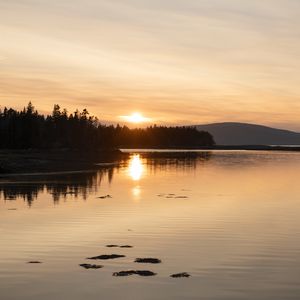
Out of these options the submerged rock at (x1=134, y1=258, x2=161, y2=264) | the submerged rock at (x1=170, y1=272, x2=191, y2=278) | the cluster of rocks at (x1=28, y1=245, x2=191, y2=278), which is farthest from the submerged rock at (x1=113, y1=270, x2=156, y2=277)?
the submerged rock at (x1=134, y1=258, x2=161, y2=264)

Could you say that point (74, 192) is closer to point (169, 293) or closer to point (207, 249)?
point (207, 249)

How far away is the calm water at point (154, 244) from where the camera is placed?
56.2ft

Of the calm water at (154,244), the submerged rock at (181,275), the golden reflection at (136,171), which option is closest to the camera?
the calm water at (154,244)

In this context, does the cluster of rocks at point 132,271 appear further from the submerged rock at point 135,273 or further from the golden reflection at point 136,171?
the golden reflection at point 136,171

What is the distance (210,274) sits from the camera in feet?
62.6

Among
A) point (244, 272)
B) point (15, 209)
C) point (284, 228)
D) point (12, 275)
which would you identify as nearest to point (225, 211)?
point (284, 228)

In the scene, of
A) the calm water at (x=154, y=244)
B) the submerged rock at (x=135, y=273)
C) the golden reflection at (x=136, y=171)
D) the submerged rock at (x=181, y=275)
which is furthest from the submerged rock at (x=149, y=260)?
the golden reflection at (x=136, y=171)

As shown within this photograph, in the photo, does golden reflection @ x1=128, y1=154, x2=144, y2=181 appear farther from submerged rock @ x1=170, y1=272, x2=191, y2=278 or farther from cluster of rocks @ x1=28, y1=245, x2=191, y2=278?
submerged rock @ x1=170, y1=272, x2=191, y2=278

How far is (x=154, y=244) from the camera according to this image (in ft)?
81.7

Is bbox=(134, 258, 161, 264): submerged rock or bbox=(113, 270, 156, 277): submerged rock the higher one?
bbox=(113, 270, 156, 277): submerged rock

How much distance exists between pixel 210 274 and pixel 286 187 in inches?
1674

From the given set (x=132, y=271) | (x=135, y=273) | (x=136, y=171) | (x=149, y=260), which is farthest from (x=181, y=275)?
(x=136, y=171)

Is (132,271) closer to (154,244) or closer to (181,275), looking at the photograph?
(181,275)

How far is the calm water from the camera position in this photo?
56.2 ft
